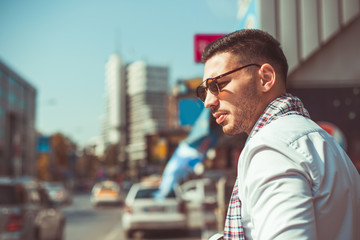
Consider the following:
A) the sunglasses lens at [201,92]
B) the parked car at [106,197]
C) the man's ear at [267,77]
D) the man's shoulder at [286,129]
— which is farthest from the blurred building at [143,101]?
the man's shoulder at [286,129]

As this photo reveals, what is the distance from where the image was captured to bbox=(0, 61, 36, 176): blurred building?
229ft

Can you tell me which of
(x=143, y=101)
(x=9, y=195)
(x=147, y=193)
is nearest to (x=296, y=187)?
(x=9, y=195)

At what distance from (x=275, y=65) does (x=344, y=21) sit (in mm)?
5067

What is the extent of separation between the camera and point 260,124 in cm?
145

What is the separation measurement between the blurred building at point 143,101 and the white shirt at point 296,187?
158m

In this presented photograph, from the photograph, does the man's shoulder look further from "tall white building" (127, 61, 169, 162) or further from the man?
"tall white building" (127, 61, 169, 162)

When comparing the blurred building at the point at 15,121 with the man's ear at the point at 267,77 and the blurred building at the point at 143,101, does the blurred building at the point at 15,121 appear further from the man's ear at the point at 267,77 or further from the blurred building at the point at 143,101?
the blurred building at the point at 143,101

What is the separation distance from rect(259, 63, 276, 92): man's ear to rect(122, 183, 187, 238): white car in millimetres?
12116

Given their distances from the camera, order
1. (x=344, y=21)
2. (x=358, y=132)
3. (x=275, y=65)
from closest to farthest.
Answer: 1. (x=275, y=65)
2. (x=344, y=21)
3. (x=358, y=132)

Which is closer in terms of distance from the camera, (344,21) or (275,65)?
(275,65)

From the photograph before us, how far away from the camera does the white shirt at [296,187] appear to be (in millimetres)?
1126

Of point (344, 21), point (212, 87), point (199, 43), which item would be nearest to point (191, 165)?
point (199, 43)

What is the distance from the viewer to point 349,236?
4.08ft

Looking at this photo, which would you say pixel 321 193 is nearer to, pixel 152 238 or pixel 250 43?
pixel 250 43
